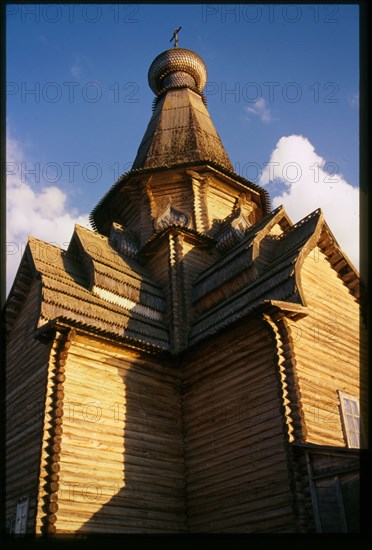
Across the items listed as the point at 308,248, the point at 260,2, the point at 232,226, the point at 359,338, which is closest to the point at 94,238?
the point at 232,226

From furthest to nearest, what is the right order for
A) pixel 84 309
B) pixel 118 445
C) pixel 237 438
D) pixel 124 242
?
pixel 124 242, pixel 84 309, pixel 118 445, pixel 237 438

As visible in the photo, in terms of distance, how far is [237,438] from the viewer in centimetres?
1163

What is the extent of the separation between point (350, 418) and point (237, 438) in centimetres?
273

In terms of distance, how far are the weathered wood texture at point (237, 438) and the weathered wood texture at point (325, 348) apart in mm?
779

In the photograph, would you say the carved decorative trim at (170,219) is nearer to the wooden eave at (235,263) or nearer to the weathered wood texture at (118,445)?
the wooden eave at (235,263)

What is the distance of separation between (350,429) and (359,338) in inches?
112

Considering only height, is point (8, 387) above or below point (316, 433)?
above

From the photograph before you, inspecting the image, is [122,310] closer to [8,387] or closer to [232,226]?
[8,387]

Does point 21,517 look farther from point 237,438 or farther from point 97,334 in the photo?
point 237,438

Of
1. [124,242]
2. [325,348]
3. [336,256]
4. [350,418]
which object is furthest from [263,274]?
[124,242]

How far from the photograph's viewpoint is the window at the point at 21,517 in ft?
34.7

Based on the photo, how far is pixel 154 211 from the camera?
18875mm

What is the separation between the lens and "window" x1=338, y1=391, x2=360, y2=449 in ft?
38.0

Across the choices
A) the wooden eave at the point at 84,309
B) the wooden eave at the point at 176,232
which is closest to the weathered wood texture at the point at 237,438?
the wooden eave at the point at 84,309
